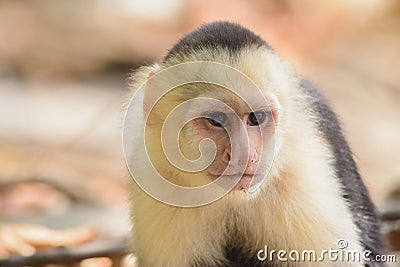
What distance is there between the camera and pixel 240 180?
7.59 ft

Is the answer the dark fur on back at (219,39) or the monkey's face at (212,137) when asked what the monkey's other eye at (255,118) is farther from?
the dark fur on back at (219,39)

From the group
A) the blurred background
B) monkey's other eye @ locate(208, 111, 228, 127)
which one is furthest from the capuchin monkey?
the blurred background

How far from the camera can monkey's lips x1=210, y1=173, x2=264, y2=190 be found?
7.58 ft

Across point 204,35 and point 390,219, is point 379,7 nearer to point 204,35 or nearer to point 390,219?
point 390,219

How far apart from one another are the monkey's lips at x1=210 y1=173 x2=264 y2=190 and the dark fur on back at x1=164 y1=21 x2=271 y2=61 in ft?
1.15

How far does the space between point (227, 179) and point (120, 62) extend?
6.88 metres

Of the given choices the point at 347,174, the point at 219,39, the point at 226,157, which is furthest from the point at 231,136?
the point at 347,174

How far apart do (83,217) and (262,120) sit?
2.32 m

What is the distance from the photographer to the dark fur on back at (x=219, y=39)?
2.46m

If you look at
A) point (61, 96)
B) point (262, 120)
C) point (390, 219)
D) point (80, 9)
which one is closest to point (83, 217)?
point (390, 219)

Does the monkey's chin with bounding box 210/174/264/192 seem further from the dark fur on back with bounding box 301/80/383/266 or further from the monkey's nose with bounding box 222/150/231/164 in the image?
the dark fur on back with bounding box 301/80/383/266

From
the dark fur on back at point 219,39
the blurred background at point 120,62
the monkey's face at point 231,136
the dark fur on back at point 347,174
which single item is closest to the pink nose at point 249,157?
the monkey's face at point 231,136

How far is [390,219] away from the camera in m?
3.60

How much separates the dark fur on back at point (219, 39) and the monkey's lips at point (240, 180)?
0.35m
